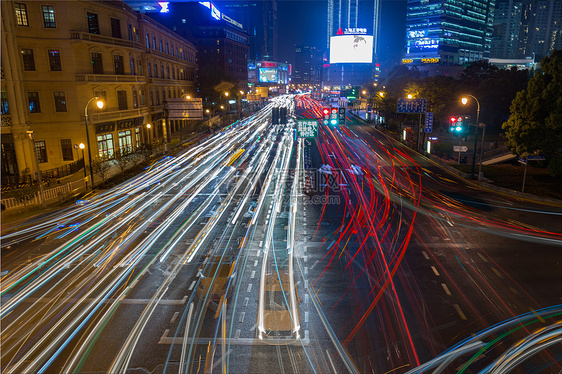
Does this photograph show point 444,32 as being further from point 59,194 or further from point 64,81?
point 59,194

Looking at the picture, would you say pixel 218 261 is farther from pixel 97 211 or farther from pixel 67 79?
pixel 67 79

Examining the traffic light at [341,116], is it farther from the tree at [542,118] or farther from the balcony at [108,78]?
the balcony at [108,78]

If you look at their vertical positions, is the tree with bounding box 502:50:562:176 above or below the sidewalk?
above

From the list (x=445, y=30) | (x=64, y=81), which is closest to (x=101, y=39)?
(x=64, y=81)

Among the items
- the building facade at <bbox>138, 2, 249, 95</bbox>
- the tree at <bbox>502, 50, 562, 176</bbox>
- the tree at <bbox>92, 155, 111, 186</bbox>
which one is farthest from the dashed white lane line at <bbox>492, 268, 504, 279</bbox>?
the building facade at <bbox>138, 2, 249, 95</bbox>

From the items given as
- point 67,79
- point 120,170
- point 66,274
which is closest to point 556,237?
point 66,274

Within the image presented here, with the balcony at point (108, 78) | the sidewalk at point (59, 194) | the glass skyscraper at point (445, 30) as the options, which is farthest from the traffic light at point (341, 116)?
the glass skyscraper at point (445, 30)

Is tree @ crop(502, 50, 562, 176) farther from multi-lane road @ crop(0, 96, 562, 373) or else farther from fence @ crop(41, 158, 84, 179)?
fence @ crop(41, 158, 84, 179)
